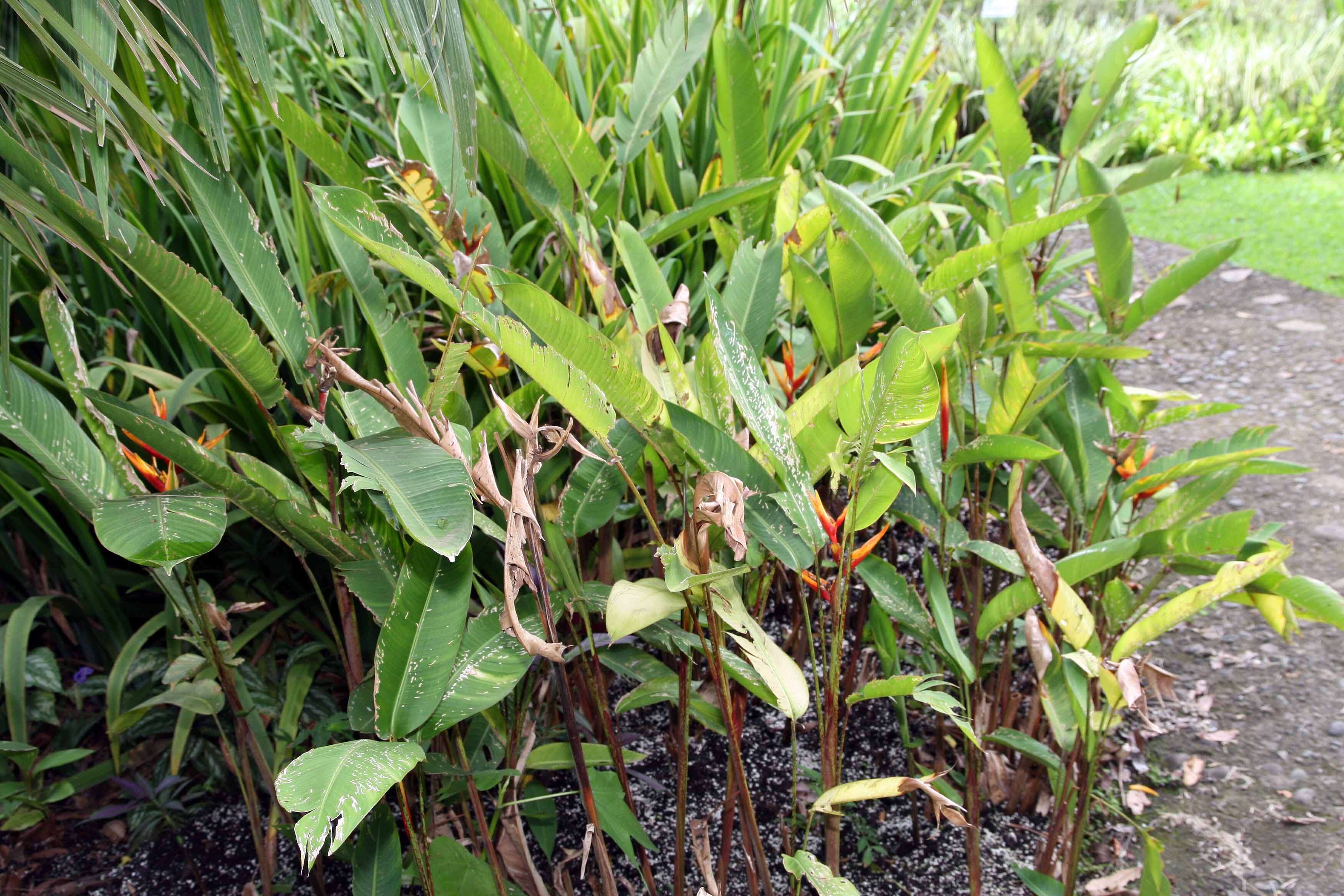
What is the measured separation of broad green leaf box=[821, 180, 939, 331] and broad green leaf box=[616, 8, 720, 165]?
1.10 feet

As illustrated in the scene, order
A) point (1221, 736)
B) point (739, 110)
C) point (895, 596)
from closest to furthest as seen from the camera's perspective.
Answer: point (895, 596), point (739, 110), point (1221, 736)

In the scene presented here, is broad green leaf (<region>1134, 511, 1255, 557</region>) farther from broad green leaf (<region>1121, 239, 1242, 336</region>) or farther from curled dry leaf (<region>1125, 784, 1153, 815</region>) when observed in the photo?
curled dry leaf (<region>1125, 784, 1153, 815</region>)

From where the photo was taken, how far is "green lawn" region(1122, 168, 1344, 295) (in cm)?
398

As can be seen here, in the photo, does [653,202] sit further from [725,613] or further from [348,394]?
[725,613]

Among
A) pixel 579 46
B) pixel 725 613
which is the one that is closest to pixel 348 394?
pixel 725 613

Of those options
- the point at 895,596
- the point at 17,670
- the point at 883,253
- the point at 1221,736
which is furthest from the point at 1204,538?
the point at 17,670

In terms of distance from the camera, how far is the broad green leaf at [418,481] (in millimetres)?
776

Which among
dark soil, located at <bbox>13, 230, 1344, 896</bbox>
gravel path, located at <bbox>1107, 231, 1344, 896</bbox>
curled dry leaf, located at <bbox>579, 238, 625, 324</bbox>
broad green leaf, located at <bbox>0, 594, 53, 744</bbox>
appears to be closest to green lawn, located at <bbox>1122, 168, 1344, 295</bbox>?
gravel path, located at <bbox>1107, 231, 1344, 896</bbox>

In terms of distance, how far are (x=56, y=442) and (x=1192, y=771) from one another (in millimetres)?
1727

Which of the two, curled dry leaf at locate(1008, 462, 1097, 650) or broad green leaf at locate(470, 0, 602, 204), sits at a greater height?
broad green leaf at locate(470, 0, 602, 204)

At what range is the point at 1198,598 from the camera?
3.20 ft

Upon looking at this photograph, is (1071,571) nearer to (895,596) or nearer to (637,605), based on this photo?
(895,596)

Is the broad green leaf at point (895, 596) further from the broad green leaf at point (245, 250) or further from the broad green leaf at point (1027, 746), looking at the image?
the broad green leaf at point (245, 250)

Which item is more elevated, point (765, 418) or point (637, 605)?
point (765, 418)
